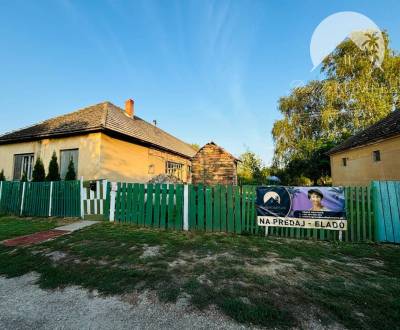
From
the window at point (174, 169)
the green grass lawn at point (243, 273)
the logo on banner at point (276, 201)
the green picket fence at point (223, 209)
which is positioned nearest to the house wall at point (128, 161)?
the window at point (174, 169)

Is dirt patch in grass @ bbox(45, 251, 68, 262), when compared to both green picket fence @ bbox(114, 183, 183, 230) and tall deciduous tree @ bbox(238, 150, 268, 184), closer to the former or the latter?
green picket fence @ bbox(114, 183, 183, 230)

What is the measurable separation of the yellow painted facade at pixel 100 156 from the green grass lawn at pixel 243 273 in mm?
6339

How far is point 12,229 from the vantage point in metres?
7.54

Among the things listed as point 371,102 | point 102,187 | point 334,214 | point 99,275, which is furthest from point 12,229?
point 371,102

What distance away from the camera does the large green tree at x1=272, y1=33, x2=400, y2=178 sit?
71.8 ft

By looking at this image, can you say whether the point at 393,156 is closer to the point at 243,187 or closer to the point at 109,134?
the point at 243,187

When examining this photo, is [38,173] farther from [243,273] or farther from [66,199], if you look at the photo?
[243,273]

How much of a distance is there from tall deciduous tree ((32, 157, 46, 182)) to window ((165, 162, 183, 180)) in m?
8.32

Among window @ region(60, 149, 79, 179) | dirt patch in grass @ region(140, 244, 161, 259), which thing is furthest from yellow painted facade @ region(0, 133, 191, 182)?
dirt patch in grass @ region(140, 244, 161, 259)

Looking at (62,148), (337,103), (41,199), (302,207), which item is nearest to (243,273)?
(302,207)

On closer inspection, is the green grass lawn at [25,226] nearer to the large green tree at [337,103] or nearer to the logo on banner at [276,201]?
the logo on banner at [276,201]

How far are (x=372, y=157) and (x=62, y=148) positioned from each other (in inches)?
731

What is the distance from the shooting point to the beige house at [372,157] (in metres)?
11.3

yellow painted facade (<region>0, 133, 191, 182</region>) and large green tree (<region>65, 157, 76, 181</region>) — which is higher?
yellow painted facade (<region>0, 133, 191, 182</region>)
